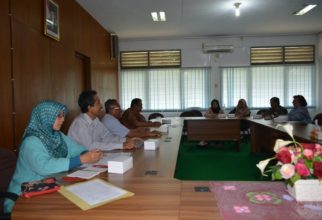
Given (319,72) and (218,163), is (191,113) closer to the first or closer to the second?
(218,163)

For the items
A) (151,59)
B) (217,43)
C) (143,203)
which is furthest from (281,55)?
(143,203)

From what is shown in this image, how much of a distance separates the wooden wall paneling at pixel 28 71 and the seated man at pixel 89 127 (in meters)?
0.91

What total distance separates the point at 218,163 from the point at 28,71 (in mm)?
3309

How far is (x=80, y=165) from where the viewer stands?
2029mm

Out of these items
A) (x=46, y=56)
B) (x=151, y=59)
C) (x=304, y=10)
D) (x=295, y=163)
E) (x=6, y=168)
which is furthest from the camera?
(x=151, y=59)

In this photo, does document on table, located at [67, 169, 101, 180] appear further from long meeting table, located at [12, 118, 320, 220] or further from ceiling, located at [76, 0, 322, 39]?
ceiling, located at [76, 0, 322, 39]

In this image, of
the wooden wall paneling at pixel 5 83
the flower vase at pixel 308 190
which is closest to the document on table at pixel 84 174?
the flower vase at pixel 308 190

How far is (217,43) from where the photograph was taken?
7949 millimetres

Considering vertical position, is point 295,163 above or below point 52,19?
below

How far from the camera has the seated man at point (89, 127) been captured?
2.72m

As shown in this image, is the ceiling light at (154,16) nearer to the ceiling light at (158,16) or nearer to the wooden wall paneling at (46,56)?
the ceiling light at (158,16)

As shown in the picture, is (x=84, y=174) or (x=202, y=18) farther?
(x=202, y=18)

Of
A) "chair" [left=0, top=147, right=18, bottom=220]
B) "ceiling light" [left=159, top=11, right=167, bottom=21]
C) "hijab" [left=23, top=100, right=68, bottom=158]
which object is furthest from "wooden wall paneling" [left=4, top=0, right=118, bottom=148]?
"ceiling light" [left=159, top=11, right=167, bottom=21]

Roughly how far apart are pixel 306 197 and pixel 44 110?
63.2 inches
